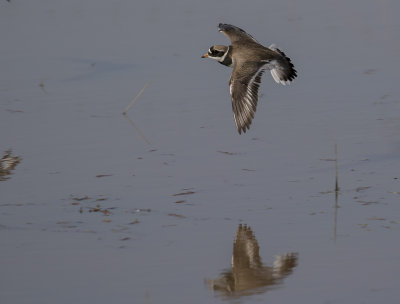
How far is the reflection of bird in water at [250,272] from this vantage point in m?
5.94

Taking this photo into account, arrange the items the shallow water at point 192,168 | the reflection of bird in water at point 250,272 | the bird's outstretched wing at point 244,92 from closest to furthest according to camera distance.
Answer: the reflection of bird in water at point 250,272 < the shallow water at point 192,168 < the bird's outstretched wing at point 244,92

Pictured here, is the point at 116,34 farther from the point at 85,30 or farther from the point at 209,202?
the point at 209,202

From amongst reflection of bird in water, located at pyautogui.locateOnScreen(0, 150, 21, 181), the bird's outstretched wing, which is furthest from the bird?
reflection of bird in water, located at pyautogui.locateOnScreen(0, 150, 21, 181)

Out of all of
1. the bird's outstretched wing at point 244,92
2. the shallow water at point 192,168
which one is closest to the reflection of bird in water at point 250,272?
the shallow water at point 192,168

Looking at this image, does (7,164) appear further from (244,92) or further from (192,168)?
(244,92)

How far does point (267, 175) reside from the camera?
8.21 meters

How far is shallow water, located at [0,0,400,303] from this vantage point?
242 inches

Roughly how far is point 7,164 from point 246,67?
2.74 metres

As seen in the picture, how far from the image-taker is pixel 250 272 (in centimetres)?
621

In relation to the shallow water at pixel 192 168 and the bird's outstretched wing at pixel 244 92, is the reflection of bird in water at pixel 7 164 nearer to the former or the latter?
the shallow water at pixel 192 168

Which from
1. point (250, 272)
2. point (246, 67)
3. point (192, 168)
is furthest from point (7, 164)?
point (250, 272)

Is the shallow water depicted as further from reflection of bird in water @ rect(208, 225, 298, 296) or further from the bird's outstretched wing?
the bird's outstretched wing

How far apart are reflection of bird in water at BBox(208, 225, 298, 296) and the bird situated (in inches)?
91.2

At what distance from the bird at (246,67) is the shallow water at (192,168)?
0.46 metres
